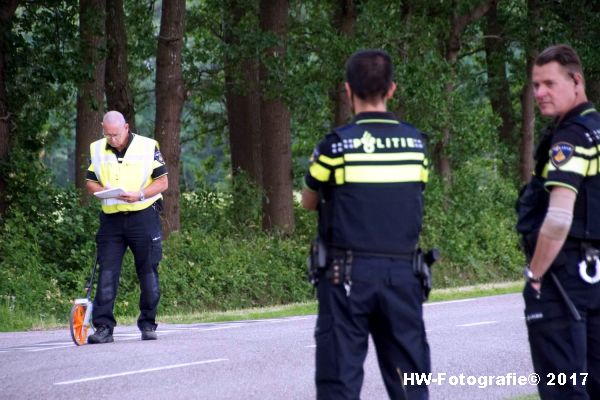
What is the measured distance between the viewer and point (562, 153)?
6.27 m

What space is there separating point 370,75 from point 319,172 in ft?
1.71

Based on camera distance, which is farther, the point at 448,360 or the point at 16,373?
the point at 448,360

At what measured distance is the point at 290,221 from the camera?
2678 centimetres

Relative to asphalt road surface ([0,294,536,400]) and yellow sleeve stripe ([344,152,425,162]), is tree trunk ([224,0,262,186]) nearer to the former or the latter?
asphalt road surface ([0,294,536,400])

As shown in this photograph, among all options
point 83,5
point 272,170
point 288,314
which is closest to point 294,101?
point 272,170

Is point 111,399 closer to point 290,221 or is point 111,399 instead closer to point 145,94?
point 290,221

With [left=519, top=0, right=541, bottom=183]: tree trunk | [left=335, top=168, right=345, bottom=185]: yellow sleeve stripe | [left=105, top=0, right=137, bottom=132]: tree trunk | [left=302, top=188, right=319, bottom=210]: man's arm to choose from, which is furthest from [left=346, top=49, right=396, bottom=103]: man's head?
[left=519, top=0, right=541, bottom=183]: tree trunk

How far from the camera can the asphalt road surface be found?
919 cm

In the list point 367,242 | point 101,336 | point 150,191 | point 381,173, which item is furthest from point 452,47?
point 367,242

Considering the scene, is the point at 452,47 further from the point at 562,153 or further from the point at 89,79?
the point at 562,153

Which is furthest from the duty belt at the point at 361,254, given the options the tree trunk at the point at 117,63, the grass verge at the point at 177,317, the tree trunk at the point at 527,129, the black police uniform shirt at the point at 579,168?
the tree trunk at the point at 527,129

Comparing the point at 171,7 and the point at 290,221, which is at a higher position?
the point at 171,7

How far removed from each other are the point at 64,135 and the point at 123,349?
21.8 metres

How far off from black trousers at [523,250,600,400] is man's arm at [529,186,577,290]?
109mm
